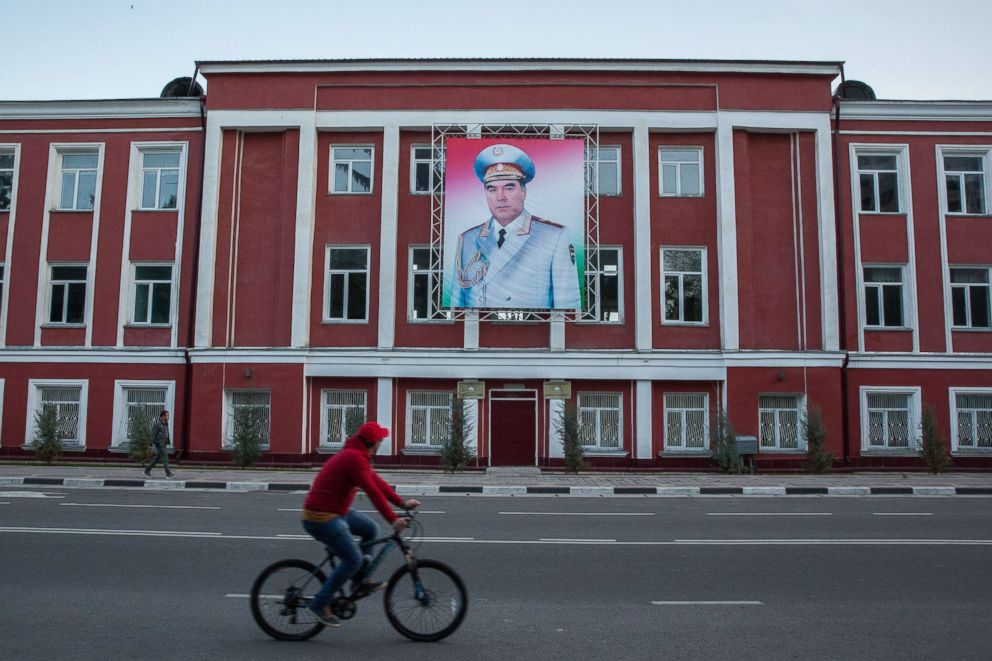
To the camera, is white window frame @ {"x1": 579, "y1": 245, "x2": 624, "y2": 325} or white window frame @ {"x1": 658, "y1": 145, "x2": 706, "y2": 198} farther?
white window frame @ {"x1": 658, "y1": 145, "x2": 706, "y2": 198}

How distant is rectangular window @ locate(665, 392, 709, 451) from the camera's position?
74.2 ft

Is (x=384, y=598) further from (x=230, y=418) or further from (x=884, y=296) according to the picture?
(x=884, y=296)

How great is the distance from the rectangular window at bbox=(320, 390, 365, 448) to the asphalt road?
9.43 metres

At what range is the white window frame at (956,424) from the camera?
22.8 meters

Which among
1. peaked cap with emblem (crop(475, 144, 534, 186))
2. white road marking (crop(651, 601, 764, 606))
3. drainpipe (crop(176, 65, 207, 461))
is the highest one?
peaked cap with emblem (crop(475, 144, 534, 186))

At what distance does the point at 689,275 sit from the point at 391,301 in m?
8.97

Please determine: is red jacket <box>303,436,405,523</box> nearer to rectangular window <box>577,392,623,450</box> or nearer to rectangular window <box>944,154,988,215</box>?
rectangular window <box>577,392,623,450</box>

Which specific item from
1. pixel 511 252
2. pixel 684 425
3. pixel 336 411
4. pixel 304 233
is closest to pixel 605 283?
pixel 511 252

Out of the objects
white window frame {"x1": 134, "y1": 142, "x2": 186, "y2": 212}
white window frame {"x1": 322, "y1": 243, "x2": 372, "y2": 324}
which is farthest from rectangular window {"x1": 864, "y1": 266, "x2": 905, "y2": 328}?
white window frame {"x1": 134, "y1": 142, "x2": 186, "y2": 212}

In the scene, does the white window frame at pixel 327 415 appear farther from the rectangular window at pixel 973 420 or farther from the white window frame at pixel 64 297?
the rectangular window at pixel 973 420

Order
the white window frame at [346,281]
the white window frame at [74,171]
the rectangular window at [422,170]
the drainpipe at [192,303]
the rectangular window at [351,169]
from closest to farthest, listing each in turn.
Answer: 1. the drainpipe at [192,303]
2. the white window frame at [346,281]
3. the rectangular window at [422,170]
4. the rectangular window at [351,169]
5. the white window frame at [74,171]

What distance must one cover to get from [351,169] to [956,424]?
19.8 m

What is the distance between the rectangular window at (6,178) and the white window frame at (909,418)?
2738cm

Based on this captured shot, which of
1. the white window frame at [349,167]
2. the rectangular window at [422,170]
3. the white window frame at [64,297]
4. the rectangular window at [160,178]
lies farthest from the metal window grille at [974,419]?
the white window frame at [64,297]
